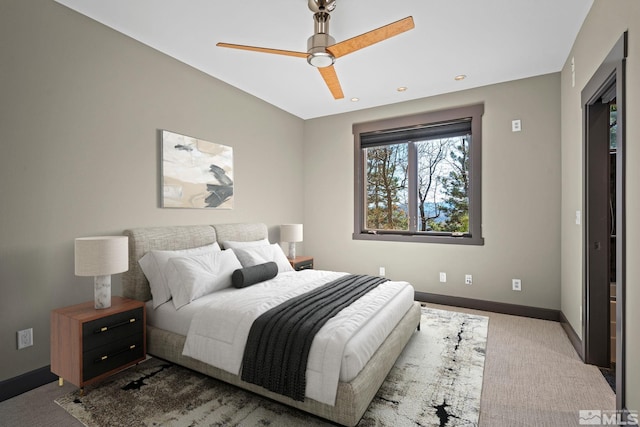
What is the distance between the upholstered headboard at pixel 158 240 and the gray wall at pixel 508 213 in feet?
7.58

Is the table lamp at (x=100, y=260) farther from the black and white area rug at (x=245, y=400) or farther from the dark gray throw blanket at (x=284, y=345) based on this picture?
the dark gray throw blanket at (x=284, y=345)

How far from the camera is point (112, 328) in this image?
2.32 m

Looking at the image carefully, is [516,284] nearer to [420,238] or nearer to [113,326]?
[420,238]

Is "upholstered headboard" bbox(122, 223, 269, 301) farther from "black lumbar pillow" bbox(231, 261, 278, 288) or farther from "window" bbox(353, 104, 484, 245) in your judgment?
"window" bbox(353, 104, 484, 245)

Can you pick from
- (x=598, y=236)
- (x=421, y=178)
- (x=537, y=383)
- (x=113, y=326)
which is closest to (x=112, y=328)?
(x=113, y=326)

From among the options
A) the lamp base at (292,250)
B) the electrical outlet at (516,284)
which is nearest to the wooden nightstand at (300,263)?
the lamp base at (292,250)

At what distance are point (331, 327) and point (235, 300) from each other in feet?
2.84

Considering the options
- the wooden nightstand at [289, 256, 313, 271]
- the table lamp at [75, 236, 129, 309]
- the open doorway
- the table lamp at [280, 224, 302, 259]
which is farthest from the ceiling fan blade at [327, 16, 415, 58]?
the wooden nightstand at [289, 256, 313, 271]

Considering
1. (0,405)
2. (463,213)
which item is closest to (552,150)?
(463,213)

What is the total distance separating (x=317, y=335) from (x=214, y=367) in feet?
2.94

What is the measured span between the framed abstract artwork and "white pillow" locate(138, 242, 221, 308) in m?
0.61

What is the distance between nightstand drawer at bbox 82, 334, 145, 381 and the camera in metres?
2.18

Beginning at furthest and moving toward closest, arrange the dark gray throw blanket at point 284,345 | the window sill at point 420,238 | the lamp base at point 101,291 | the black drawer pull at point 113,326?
the window sill at point 420,238, the lamp base at point 101,291, the black drawer pull at point 113,326, the dark gray throw blanket at point 284,345

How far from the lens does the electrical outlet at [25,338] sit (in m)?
2.27
